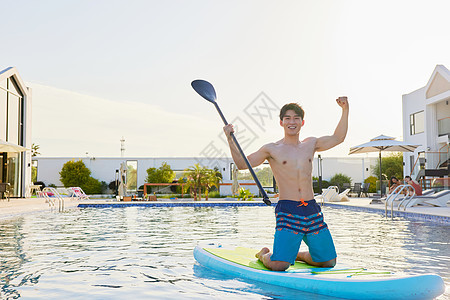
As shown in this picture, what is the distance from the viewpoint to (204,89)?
4.33 m

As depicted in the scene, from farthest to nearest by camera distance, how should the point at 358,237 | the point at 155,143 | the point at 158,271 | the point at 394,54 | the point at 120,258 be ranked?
1. the point at 155,143
2. the point at 394,54
3. the point at 358,237
4. the point at 120,258
5. the point at 158,271

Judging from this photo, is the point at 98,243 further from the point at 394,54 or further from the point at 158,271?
the point at 394,54

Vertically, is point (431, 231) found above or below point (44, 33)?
below

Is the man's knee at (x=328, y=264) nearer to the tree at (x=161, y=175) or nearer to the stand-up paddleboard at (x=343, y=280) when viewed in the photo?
the stand-up paddleboard at (x=343, y=280)

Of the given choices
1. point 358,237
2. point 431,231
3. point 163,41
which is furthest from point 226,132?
point 163,41

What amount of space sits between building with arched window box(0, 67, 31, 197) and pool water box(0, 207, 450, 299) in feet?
43.5

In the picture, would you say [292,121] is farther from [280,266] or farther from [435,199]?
[435,199]

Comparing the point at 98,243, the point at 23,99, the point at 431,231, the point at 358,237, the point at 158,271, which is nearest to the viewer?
the point at 158,271

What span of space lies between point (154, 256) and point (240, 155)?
2.30 metres

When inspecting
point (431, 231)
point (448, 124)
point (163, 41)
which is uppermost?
point (163, 41)

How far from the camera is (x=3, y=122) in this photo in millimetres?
20938

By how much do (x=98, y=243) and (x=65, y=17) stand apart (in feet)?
31.0

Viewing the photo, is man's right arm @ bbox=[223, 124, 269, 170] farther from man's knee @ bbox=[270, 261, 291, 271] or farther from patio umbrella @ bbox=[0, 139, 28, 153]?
patio umbrella @ bbox=[0, 139, 28, 153]

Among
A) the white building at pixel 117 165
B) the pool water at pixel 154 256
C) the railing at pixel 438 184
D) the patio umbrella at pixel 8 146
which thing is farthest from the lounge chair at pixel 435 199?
the white building at pixel 117 165
